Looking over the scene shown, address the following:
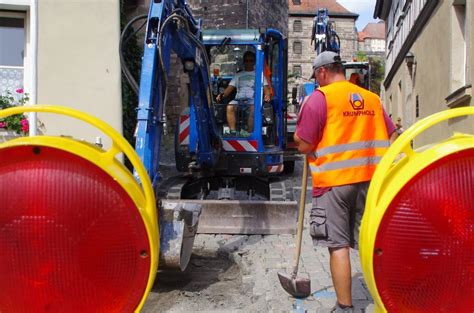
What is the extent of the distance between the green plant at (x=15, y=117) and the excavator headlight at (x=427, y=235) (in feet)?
23.5

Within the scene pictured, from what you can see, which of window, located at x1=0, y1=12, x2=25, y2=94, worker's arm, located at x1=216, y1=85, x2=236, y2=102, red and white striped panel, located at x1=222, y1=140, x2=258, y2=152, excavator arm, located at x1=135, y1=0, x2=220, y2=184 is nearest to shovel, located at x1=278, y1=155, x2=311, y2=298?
excavator arm, located at x1=135, y1=0, x2=220, y2=184

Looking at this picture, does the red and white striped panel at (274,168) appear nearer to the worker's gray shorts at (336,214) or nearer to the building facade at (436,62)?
the building facade at (436,62)

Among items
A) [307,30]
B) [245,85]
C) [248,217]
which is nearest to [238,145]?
[245,85]

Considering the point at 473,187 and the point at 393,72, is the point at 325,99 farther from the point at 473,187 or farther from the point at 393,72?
the point at 393,72

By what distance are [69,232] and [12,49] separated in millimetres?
7448

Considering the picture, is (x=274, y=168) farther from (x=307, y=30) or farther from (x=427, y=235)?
(x=307, y=30)

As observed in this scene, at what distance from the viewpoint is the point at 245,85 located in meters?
7.59

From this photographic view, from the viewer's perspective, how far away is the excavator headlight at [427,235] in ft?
5.47

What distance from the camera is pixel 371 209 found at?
1759mm

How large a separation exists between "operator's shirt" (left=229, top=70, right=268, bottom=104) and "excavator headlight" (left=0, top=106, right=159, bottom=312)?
5.75 m

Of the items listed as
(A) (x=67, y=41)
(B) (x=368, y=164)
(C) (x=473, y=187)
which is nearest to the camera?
(C) (x=473, y=187)

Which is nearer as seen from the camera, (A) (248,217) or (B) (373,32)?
(A) (248,217)

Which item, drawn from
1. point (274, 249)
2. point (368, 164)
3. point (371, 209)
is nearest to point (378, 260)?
point (371, 209)

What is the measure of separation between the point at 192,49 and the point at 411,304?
4.25 metres
